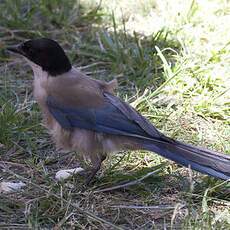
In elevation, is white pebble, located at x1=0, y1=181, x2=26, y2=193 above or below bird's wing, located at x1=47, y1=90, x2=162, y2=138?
below

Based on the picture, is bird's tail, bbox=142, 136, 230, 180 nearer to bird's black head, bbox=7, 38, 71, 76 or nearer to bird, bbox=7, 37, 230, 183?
bird, bbox=7, 37, 230, 183

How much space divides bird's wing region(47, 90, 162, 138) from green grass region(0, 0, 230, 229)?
0.91 feet

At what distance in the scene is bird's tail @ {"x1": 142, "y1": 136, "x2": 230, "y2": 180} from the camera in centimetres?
373

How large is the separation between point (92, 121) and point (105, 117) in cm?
8

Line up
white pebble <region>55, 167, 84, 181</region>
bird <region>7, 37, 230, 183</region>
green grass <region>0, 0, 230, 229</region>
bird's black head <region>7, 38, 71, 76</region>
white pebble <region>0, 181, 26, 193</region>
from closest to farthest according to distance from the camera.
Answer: green grass <region>0, 0, 230, 229</region> < bird <region>7, 37, 230, 183</region> < white pebble <region>0, 181, 26, 193</region> < white pebble <region>55, 167, 84, 181</region> < bird's black head <region>7, 38, 71, 76</region>

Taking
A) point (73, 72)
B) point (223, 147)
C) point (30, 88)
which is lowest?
point (30, 88)

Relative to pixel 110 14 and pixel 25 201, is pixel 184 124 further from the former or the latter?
pixel 110 14

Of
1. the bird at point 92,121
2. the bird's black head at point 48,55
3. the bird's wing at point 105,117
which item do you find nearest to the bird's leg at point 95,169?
the bird at point 92,121

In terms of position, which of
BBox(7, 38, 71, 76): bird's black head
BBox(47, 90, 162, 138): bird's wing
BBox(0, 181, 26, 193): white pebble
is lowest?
BBox(0, 181, 26, 193): white pebble

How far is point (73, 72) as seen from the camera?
4.30 meters

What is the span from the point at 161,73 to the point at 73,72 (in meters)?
1.26

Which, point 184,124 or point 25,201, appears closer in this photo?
point 25,201

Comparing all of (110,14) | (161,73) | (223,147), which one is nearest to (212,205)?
(223,147)

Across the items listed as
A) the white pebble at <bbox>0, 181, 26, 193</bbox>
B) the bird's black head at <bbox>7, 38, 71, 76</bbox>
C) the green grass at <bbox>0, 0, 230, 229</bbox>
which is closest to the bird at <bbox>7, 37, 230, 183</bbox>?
the bird's black head at <bbox>7, 38, 71, 76</bbox>
